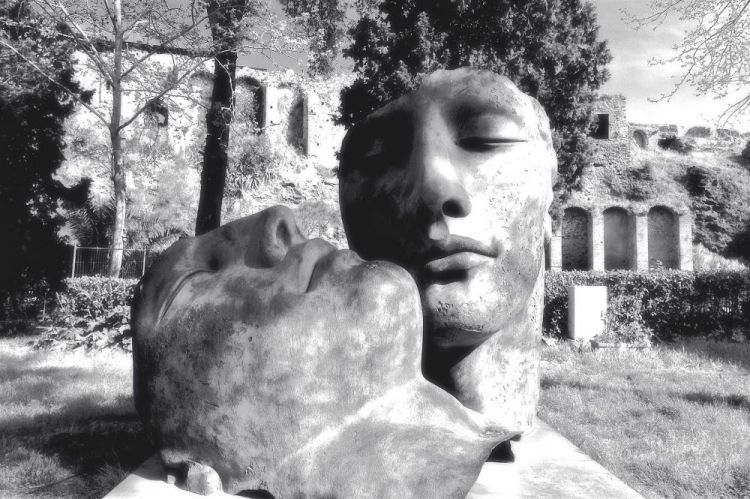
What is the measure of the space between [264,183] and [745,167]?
1798cm

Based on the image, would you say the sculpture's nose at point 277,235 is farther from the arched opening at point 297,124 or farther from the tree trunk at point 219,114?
the arched opening at point 297,124

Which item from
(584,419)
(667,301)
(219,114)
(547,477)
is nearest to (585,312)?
(667,301)

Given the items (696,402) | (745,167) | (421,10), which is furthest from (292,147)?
(696,402)

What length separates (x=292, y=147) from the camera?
25.9 m

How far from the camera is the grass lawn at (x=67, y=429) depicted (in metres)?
3.45

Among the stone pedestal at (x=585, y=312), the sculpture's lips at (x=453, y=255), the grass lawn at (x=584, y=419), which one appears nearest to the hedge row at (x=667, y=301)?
the stone pedestal at (x=585, y=312)

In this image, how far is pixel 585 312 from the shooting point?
367 inches

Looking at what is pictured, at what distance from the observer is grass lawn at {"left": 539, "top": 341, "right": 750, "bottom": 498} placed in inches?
151

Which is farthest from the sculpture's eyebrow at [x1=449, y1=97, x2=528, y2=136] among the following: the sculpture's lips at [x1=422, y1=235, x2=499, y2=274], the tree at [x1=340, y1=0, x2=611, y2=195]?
the tree at [x1=340, y1=0, x2=611, y2=195]

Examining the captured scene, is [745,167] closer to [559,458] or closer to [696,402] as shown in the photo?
[696,402]

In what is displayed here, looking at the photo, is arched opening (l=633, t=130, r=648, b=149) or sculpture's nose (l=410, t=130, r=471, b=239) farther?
arched opening (l=633, t=130, r=648, b=149)

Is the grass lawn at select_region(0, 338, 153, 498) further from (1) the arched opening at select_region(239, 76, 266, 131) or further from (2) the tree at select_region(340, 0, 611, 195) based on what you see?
(1) the arched opening at select_region(239, 76, 266, 131)

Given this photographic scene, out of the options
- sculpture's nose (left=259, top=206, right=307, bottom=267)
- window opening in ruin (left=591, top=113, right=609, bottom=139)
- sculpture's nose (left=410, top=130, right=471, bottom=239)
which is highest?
window opening in ruin (left=591, top=113, right=609, bottom=139)

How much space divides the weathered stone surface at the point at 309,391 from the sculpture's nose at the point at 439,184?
314mm
